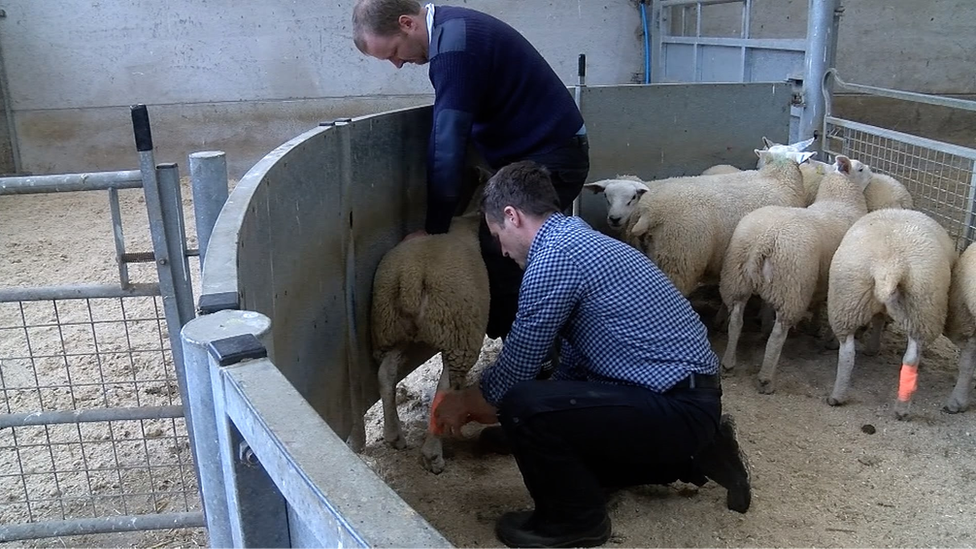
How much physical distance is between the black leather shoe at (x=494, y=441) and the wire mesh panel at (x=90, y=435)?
3.86 ft

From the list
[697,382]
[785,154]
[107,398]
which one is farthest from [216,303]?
[785,154]

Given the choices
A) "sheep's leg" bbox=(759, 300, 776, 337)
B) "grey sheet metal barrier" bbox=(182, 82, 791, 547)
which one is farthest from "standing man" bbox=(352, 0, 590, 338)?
"sheep's leg" bbox=(759, 300, 776, 337)

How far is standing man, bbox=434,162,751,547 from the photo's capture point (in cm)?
240

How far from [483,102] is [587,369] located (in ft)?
4.12

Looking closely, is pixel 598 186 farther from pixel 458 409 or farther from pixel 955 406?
pixel 955 406

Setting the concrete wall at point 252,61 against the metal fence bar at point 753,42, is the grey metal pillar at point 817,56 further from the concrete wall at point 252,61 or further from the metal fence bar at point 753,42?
the concrete wall at point 252,61

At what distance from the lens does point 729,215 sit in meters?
4.20

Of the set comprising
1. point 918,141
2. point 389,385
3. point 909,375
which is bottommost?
point 909,375

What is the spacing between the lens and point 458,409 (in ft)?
10.2

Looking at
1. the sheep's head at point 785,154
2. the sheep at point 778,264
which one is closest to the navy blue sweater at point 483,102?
the sheep at point 778,264

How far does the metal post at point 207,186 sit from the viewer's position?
191 centimetres

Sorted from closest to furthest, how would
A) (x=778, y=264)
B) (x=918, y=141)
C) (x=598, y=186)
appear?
(x=778, y=264) → (x=918, y=141) → (x=598, y=186)

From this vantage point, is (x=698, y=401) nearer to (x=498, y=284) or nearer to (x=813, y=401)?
(x=498, y=284)

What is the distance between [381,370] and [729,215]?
216 cm
